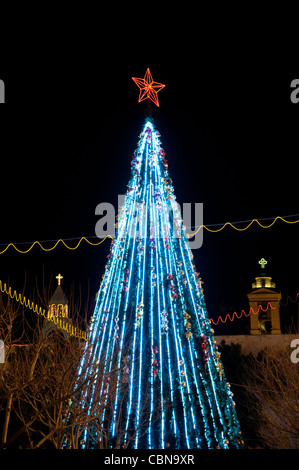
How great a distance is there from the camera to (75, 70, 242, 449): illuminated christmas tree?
1059cm

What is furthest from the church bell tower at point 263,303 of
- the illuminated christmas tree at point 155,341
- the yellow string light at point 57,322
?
the illuminated christmas tree at point 155,341

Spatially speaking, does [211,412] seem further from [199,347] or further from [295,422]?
[295,422]

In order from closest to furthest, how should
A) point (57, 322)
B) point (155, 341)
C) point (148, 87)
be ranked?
1. point (155, 341)
2. point (148, 87)
3. point (57, 322)

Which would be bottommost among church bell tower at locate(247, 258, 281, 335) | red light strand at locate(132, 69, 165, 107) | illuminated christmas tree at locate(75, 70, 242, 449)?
illuminated christmas tree at locate(75, 70, 242, 449)

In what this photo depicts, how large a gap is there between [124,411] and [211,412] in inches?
63.9

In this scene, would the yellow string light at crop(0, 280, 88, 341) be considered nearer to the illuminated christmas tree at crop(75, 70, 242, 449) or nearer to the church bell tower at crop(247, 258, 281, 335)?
the illuminated christmas tree at crop(75, 70, 242, 449)

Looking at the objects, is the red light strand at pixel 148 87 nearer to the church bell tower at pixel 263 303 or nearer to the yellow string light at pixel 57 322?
the yellow string light at pixel 57 322

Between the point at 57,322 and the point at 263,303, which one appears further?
the point at 263,303

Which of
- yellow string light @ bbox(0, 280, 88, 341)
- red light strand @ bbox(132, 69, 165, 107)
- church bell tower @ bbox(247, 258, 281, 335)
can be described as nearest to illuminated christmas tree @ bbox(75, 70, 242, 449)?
yellow string light @ bbox(0, 280, 88, 341)

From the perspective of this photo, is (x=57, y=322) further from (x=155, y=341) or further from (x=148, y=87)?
(x=148, y=87)

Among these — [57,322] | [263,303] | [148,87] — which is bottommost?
[57,322]

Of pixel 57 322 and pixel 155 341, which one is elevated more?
pixel 57 322

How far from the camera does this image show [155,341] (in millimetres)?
10914

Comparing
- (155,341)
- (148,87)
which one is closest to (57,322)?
(155,341)
